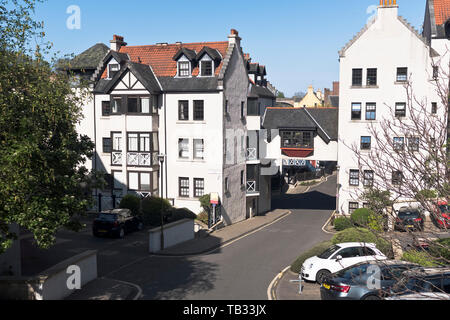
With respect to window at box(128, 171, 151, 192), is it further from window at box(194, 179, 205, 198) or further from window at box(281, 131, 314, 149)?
window at box(281, 131, 314, 149)

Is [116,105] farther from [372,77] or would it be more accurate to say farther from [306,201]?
[306,201]

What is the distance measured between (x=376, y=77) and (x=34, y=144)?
31084 mm

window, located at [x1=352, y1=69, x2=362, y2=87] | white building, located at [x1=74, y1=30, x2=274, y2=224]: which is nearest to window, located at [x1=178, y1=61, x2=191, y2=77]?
white building, located at [x1=74, y1=30, x2=274, y2=224]

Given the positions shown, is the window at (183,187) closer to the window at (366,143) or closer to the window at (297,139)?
the window at (297,139)

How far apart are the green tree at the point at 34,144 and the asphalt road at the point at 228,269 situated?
606cm

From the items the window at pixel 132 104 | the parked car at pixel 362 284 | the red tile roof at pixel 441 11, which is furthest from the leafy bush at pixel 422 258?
the red tile roof at pixel 441 11

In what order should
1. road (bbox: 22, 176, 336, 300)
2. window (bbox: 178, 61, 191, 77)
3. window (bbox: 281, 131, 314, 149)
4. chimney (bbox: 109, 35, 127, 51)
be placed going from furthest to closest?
chimney (bbox: 109, 35, 127, 51) < window (bbox: 281, 131, 314, 149) < window (bbox: 178, 61, 191, 77) < road (bbox: 22, 176, 336, 300)

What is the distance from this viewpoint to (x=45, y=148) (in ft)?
52.2

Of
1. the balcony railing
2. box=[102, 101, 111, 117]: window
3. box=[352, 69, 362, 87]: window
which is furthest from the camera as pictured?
the balcony railing

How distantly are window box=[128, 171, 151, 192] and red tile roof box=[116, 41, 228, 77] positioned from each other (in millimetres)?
8482

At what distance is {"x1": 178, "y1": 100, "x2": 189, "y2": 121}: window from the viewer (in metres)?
36.3

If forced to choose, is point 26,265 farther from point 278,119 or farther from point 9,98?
point 278,119
